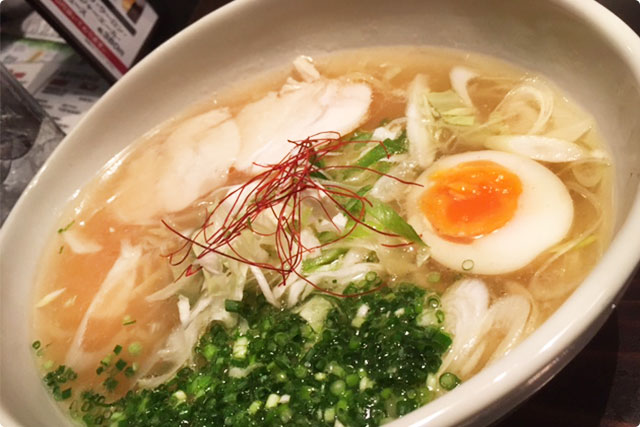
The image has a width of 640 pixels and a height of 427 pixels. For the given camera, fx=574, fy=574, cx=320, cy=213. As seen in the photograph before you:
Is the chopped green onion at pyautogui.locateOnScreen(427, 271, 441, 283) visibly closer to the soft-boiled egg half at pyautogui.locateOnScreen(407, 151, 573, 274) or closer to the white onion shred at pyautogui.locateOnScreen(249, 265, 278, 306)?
the soft-boiled egg half at pyautogui.locateOnScreen(407, 151, 573, 274)

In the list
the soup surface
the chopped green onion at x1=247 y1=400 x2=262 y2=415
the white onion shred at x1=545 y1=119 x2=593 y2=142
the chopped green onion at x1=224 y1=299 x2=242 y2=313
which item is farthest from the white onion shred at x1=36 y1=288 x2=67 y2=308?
the white onion shred at x1=545 y1=119 x2=593 y2=142

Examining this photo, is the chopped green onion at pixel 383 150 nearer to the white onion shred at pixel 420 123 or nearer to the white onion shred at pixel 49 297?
the white onion shred at pixel 420 123

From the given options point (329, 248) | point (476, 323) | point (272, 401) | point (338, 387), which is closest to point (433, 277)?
point (476, 323)

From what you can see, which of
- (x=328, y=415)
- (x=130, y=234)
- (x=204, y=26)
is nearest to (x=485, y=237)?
(x=328, y=415)

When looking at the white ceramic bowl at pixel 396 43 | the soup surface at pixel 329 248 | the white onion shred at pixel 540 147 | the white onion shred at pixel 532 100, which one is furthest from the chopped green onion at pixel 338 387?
the white onion shred at pixel 532 100

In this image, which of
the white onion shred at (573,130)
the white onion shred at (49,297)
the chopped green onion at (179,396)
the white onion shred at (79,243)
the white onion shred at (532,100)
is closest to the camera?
the chopped green onion at (179,396)

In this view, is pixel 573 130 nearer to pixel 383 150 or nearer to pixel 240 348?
pixel 383 150
